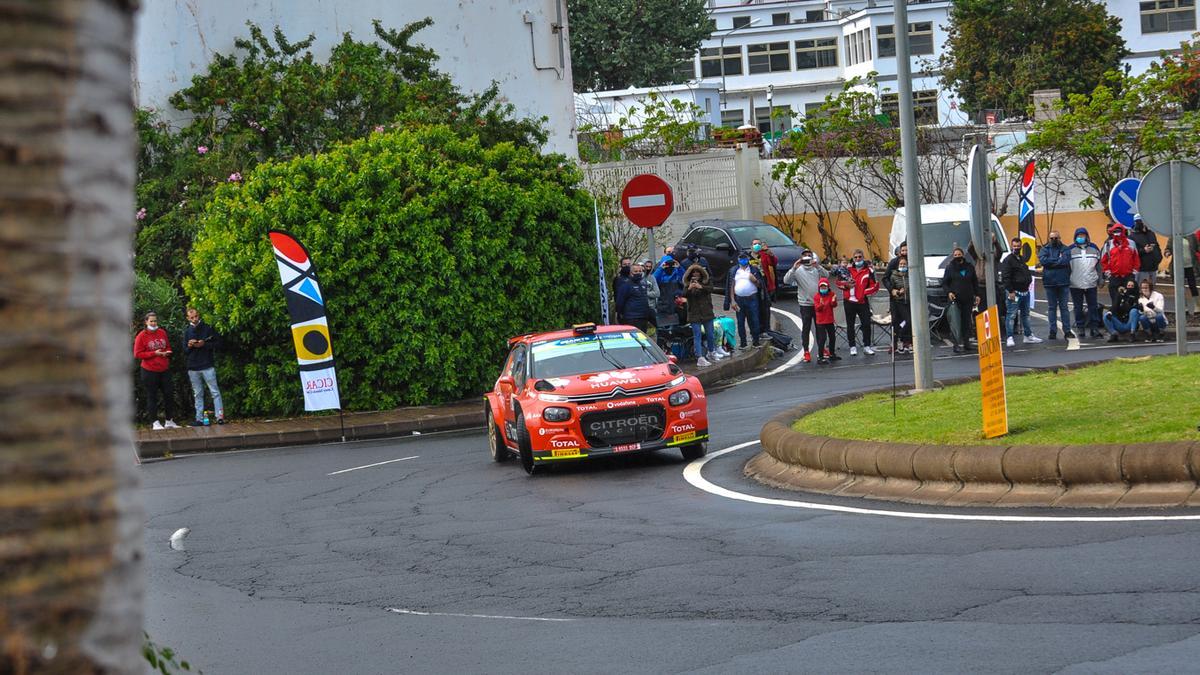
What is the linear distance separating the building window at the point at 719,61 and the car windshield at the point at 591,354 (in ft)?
265

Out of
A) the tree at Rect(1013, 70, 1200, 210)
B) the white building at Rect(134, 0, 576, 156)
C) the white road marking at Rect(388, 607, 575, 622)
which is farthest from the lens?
the tree at Rect(1013, 70, 1200, 210)

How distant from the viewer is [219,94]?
32.5m

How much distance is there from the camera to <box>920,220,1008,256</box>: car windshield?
32.3m

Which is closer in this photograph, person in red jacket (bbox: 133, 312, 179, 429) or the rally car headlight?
the rally car headlight

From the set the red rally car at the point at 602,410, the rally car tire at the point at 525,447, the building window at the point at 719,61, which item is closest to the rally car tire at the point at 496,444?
the red rally car at the point at 602,410

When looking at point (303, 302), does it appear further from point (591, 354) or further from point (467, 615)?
point (467, 615)

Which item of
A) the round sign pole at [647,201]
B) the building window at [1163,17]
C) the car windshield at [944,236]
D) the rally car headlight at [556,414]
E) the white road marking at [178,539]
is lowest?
the white road marking at [178,539]

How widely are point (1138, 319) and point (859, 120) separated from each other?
24247 millimetres

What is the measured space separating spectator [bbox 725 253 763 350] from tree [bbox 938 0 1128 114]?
4327 cm

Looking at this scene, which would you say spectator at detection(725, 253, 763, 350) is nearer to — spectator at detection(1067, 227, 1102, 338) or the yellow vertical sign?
spectator at detection(1067, 227, 1102, 338)

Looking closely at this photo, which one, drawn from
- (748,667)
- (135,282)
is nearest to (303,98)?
(135,282)

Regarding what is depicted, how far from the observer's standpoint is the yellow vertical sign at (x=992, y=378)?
13445 millimetres

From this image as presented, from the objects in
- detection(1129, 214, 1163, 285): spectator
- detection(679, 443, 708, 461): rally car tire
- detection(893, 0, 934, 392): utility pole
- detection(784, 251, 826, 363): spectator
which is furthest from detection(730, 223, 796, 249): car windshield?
detection(679, 443, 708, 461): rally car tire

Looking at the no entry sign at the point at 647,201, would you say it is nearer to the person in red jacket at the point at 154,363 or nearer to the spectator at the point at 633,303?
the spectator at the point at 633,303
